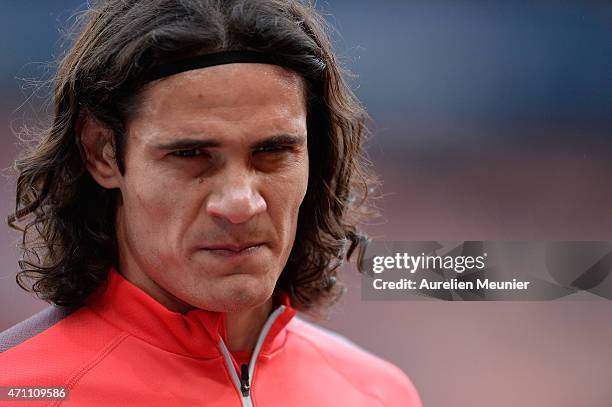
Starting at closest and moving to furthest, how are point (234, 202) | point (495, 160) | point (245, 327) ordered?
point (234, 202) < point (245, 327) < point (495, 160)

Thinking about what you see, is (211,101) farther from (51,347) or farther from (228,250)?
(51,347)

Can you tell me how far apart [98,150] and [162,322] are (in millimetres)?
333

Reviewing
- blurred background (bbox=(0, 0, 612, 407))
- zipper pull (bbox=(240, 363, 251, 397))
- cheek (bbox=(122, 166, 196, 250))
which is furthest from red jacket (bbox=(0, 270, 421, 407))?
blurred background (bbox=(0, 0, 612, 407))

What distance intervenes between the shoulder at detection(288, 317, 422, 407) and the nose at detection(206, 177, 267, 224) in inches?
19.9

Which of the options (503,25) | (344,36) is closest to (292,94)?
(344,36)

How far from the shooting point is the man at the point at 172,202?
141 cm

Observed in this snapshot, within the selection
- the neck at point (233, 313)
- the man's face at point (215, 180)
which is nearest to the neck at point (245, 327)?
the neck at point (233, 313)

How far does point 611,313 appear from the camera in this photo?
213 cm

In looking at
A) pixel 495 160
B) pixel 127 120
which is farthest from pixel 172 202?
pixel 495 160

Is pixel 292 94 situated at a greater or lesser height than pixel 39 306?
greater

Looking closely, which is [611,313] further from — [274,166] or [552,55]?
[274,166]

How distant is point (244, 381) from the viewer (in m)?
1.52

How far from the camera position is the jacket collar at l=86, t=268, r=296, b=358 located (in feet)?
4.84

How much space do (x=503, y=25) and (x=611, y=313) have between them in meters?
0.77
